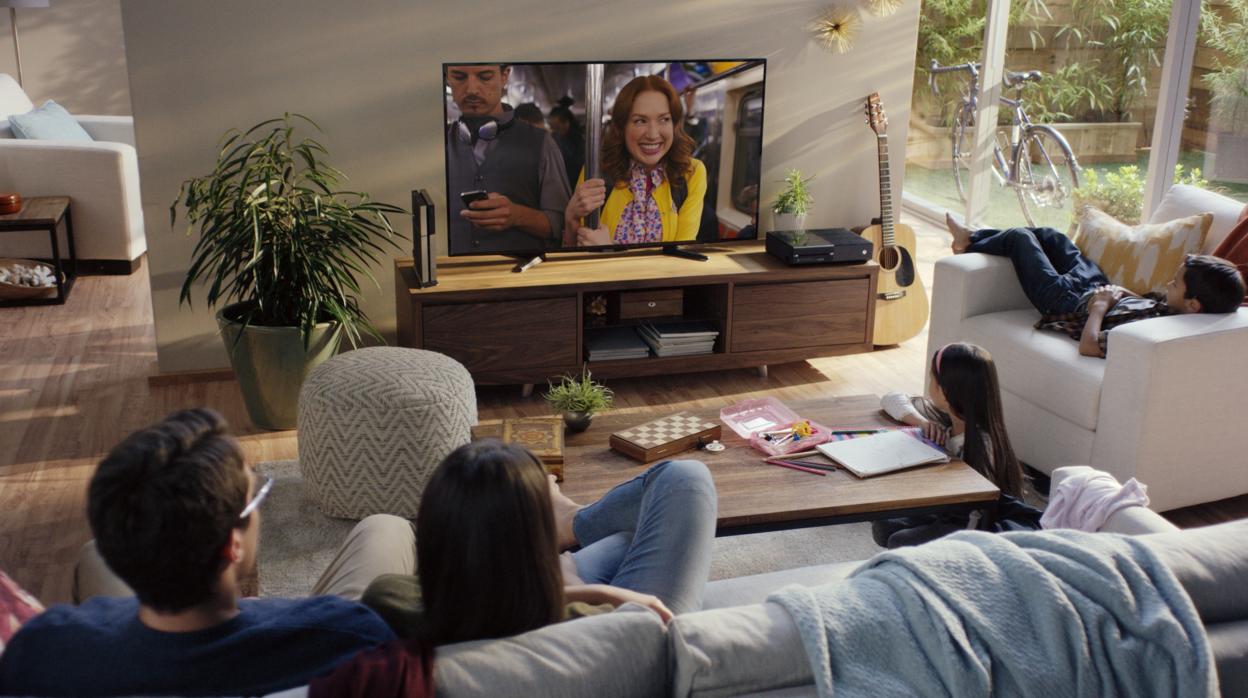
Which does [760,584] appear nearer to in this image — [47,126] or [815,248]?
[815,248]

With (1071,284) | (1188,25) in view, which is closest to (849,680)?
(1071,284)

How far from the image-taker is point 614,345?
466 centimetres

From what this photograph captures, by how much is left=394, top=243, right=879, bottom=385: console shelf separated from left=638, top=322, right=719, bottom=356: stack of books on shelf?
0.10ft

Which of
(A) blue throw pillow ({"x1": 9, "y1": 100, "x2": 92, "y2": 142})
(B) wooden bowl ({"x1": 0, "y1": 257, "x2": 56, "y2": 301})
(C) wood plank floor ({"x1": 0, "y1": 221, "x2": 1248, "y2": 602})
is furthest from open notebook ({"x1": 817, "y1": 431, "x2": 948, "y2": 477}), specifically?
(A) blue throw pillow ({"x1": 9, "y1": 100, "x2": 92, "y2": 142})

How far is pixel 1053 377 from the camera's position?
379 cm

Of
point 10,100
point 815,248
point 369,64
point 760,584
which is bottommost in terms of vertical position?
point 760,584

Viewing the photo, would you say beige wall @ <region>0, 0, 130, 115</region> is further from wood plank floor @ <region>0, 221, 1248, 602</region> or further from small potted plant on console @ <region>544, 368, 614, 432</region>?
small potted plant on console @ <region>544, 368, 614, 432</region>

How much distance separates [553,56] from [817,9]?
3.80 feet

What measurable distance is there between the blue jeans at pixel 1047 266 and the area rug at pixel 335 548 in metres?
1.08

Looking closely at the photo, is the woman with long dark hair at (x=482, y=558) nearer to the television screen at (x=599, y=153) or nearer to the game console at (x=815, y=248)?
the television screen at (x=599, y=153)

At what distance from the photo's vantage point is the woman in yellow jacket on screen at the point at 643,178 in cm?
461

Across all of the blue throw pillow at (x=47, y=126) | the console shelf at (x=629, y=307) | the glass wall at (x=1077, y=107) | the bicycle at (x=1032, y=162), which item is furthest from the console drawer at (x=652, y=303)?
the blue throw pillow at (x=47, y=126)

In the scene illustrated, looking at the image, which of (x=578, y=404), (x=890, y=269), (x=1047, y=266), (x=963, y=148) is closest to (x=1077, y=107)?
(x=963, y=148)

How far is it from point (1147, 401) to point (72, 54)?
23.6 ft
